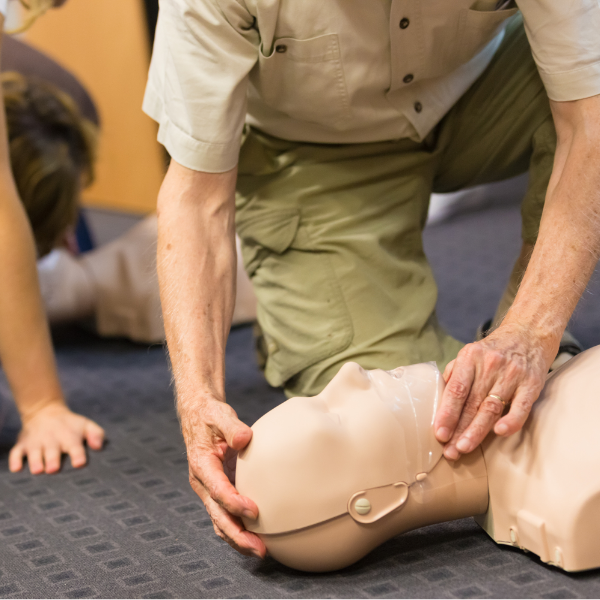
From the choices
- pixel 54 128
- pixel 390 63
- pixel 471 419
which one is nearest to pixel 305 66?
pixel 390 63

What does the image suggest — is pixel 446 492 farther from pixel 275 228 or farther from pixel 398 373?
pixel 275 228

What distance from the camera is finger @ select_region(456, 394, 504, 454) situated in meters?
0.84

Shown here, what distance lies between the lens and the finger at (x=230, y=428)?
0.84m

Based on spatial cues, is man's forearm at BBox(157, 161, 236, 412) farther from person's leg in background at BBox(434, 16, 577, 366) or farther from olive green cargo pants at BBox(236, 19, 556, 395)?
person's leg in background at BBox(434, 16, 577, 366)

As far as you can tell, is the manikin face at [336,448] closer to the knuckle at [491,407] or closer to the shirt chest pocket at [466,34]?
the knuckle at [491,407]

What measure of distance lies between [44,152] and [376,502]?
136cm

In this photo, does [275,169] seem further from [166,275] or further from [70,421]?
[70,421]

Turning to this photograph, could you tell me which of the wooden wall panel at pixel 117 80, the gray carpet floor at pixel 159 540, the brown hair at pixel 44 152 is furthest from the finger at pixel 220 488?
the wooden wall panel at pixel 117 80

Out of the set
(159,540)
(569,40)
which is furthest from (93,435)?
(569,40)

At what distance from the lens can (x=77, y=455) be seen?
1.33 metres

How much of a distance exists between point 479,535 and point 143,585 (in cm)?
41

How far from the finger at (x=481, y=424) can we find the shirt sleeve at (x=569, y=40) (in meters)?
0.45

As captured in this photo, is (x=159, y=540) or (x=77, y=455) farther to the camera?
(x=77, y=455)

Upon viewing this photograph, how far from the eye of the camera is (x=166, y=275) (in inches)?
41.8
